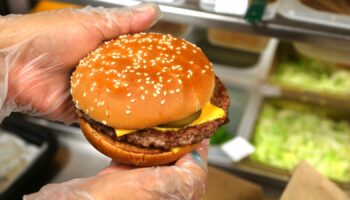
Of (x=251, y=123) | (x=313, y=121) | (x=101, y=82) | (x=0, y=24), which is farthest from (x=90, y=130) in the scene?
(x=313, y=121)

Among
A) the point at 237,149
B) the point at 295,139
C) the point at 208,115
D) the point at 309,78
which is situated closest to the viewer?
the point at 208,115

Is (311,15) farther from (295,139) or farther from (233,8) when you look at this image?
(295,139)

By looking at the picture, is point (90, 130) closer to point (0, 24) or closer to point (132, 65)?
point (132, 65)

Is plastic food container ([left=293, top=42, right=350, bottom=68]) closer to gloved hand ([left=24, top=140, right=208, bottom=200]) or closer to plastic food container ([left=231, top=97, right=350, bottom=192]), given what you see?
plastic food container ([left=231, top=97, right=350, bottom=192])

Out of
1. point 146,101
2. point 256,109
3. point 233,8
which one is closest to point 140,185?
point 146,101

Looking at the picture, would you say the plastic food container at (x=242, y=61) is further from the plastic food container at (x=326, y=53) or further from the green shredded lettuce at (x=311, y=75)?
the plastic food container at (x=326, y=53)

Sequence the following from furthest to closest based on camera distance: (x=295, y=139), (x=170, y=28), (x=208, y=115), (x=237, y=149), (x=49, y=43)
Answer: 1. (x=295, y=139)
2. (x=170, y=28)
3. (x=237, y=149)
4. (x=49, y=43)
5. (x=208, y=115)
